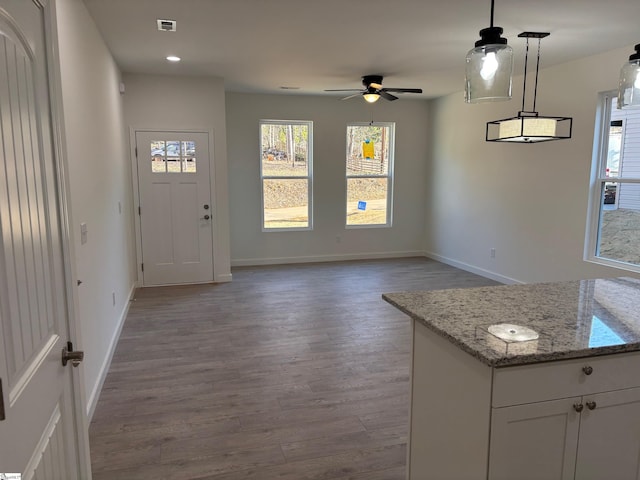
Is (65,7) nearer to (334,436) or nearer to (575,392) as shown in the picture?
(334,436)

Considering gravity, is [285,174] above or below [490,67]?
below

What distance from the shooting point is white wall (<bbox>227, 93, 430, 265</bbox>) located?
6762 millimetres

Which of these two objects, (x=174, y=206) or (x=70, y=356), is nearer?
(x=70, y=356)

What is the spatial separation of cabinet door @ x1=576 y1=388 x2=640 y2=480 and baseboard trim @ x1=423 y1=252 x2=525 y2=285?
412 cm

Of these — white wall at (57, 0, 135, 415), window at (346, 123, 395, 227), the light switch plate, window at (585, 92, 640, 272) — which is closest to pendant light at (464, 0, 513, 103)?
white wall at (57, 0, 135, 415)

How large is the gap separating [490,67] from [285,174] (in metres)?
5.40

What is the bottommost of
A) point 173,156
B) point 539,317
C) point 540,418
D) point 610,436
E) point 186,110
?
point 610,436

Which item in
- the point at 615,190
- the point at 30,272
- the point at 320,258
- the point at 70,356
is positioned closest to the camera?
the point at 30,272

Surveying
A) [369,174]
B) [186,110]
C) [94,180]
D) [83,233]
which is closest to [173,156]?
[186,110]

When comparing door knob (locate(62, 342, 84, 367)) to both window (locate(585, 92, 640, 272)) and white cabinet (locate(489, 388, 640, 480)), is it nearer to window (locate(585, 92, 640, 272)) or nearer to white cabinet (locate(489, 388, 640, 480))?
white cabinet (locate(489, 388, 640, 480))

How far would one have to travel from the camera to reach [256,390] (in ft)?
9.85

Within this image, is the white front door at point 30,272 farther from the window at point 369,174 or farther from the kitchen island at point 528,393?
the window at point 369,174

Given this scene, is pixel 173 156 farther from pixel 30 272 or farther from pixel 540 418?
pixel 540 418

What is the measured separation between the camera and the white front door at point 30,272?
3.31ft
